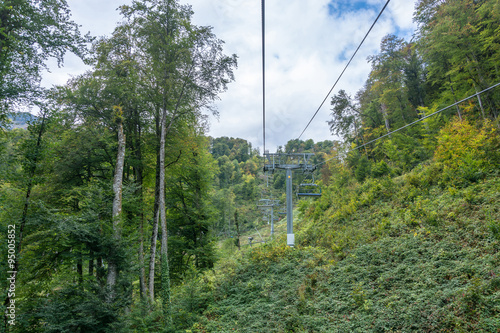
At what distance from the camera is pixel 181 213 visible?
14.5 meters

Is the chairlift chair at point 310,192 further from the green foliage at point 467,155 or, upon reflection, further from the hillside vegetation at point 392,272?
the green foliage at point 467,155

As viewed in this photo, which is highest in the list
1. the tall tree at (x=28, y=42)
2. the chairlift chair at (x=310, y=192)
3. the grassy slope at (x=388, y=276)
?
the tall tree at (x=28, y=42)

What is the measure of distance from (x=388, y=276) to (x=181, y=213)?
12115 millimetres

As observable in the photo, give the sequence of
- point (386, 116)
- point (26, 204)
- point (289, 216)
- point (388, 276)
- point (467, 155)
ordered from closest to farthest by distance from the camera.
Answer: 1. point (388, 276)
2. point (26, 204)
3. point (467, 155)
4. point (289, 216)
5. point (386, 116)

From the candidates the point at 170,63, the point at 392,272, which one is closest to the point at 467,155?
the point at 392,272

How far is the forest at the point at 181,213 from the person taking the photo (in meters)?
5.15

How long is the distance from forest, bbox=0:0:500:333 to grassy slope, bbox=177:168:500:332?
42 millimetres

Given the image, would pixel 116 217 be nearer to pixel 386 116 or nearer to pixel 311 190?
pixel 311 190

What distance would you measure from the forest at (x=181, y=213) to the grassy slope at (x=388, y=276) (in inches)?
1.6

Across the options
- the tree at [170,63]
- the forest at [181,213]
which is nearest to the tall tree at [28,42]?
the forest at [181,213]

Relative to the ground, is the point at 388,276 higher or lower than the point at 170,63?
lower

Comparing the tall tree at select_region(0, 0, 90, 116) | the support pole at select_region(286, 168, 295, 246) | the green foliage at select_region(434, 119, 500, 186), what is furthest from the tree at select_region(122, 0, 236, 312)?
the green foliage at select_region(434, 119, 500, 186)

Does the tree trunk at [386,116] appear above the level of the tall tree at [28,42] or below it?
above

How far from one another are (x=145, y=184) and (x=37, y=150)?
6.55m
